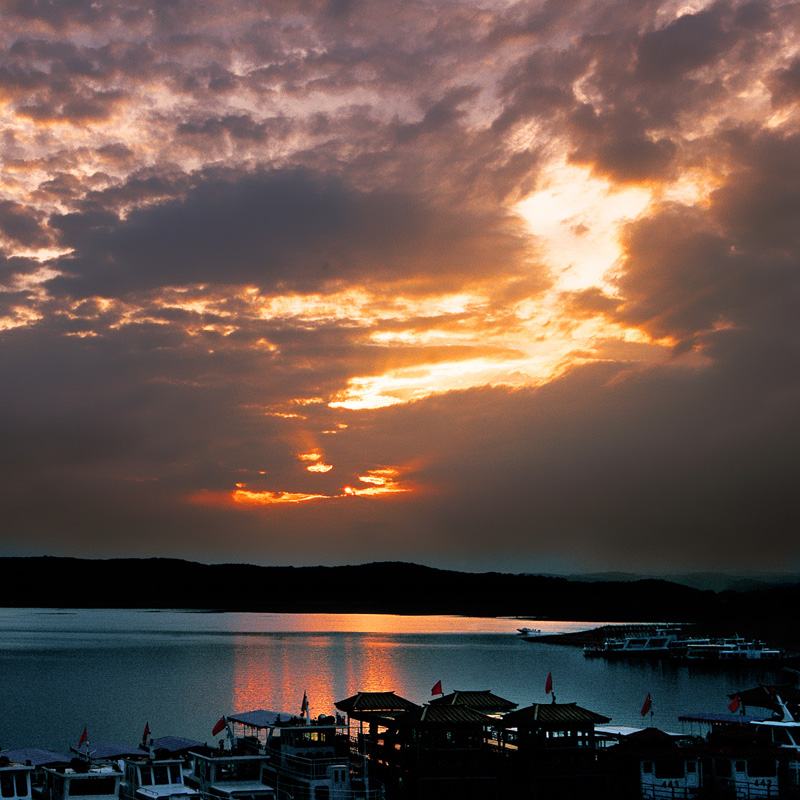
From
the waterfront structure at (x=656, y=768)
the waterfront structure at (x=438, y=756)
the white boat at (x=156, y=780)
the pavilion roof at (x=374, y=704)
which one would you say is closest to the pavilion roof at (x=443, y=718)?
the waterfront structure at (x=438, y=756)

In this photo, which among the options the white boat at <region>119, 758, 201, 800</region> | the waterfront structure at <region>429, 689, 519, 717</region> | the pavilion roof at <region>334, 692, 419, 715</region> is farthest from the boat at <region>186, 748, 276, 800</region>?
the waterfront structure at <region>429, 689, 519, 717</region>

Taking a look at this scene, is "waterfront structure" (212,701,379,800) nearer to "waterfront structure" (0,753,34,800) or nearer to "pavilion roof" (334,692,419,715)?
"pavilion roof" (334,692,419,715)

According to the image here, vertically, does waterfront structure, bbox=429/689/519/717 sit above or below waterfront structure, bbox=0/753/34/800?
above

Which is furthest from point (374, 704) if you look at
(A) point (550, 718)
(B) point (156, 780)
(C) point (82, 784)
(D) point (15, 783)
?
(D) point (15, 783)

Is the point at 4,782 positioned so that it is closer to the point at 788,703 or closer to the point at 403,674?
the point at 788,703

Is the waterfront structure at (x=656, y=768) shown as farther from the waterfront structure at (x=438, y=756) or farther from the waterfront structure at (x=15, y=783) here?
the waterfront structure at (x=15, y=783)

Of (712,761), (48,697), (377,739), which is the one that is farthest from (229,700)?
(712,761)

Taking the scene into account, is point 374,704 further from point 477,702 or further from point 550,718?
point 550,718

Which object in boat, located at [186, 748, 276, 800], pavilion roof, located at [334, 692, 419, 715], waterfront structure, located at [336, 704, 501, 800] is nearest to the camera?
boat, located at [186, 748, 276, 800]

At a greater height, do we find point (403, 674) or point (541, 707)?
point (541, 707)

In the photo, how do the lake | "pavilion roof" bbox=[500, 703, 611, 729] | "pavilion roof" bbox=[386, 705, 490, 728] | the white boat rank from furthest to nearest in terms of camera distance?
the lake < "pavilion roof" bbox=[500, 703, 611, 729] < "pavilion roof" bbox=[386, 705, 490, 728] < the white boat

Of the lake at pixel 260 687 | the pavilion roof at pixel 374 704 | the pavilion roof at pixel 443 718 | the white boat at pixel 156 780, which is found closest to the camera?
the white boat at pixel 156 780

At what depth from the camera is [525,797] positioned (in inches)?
1986

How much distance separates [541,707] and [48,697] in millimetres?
95568
